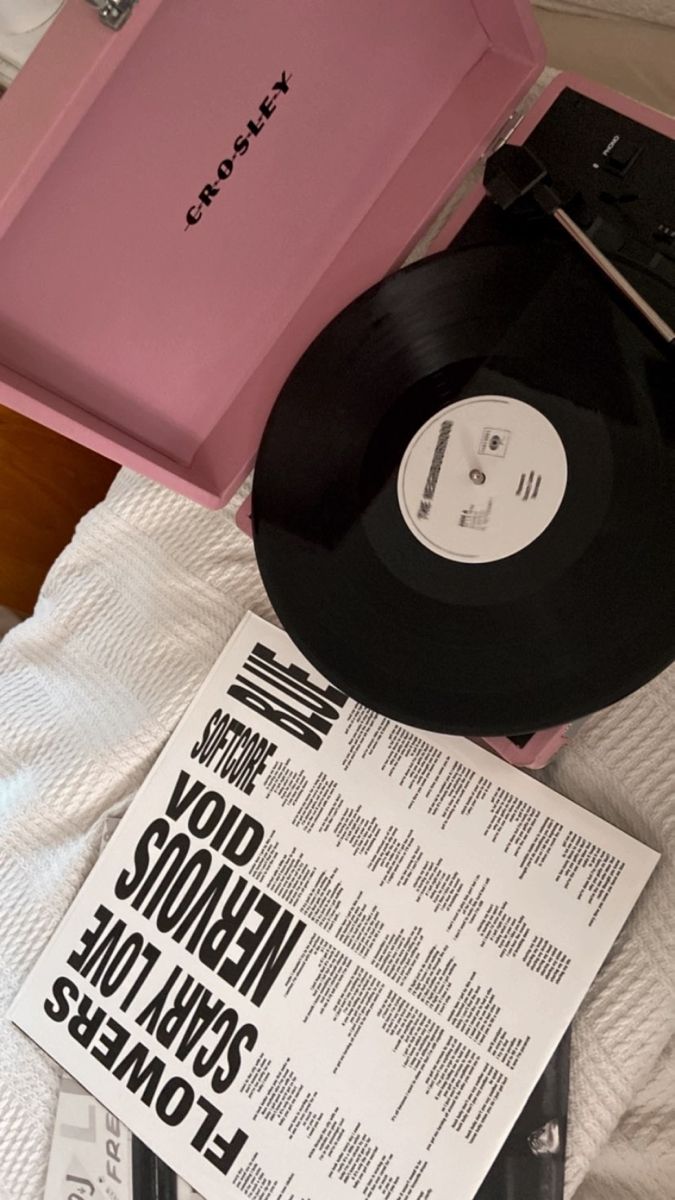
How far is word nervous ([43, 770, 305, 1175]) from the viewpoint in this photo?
0.76 metres

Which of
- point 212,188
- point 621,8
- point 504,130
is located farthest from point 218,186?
point 621,8

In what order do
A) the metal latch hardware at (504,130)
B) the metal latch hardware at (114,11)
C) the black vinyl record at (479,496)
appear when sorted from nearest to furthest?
the metal latch hardware at (114,11)
the black vinyl record at (479,496)
the metal latch hardware at (504,130)

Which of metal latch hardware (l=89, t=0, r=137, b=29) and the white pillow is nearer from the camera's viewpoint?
metal latch hardware (l=89, t=0, r=137, b=29)

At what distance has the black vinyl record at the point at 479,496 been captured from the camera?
2.00 feet

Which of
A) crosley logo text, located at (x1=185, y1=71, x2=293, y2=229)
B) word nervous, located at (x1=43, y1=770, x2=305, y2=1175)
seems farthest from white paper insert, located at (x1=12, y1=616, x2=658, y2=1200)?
crosley logo text, located at (x1=185, y1=71, x2=293, y2=229)

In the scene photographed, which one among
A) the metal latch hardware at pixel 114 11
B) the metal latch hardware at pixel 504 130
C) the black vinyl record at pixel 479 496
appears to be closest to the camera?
the metal latch hardware at pixel 114 11

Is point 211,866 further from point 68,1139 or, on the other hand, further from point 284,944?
point 68,1139

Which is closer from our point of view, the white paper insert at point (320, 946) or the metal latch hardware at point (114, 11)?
the metal latch hardware at point (114, 11)

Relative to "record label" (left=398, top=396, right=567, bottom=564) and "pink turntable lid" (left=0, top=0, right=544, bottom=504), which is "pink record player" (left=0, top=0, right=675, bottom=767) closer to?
"pink turntable lid" (left=0, top=0, right=544, bottom=504)

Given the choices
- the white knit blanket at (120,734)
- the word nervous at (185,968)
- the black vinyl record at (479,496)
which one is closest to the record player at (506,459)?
the black vinyl record at (479,496)

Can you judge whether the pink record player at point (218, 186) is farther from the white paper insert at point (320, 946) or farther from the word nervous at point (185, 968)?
the word nervous at point (185, 968)

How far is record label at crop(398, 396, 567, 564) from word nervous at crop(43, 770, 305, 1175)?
0.32m

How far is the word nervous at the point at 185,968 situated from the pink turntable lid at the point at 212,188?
1.07 ft

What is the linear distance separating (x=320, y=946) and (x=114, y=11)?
674mm
